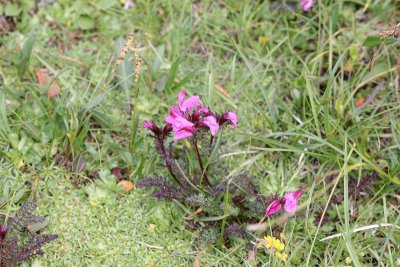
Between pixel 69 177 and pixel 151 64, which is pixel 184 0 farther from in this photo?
pixel 69 177

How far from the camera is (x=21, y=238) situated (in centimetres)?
248

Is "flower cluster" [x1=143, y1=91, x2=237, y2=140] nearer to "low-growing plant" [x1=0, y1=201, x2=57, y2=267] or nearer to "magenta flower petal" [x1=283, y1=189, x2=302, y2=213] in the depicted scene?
"magenta flower petal" [x1=283, y1=189, x2=302, y2=213]

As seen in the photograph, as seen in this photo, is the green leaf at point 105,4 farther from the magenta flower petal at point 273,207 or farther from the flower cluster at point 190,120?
the magenta flower petal at point 273,207

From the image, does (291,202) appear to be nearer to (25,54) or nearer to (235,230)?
(235,230)

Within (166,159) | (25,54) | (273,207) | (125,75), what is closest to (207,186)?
(166,159)

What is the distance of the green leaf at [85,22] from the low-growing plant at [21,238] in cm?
116

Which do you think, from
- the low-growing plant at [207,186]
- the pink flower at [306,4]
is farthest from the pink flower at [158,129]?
the pink flower at [306,4]

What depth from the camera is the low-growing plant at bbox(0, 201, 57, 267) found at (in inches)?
91.3

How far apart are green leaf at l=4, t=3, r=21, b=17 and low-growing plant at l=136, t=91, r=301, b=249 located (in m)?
1.16

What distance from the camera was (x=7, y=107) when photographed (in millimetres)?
2838

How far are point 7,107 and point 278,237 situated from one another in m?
1.39

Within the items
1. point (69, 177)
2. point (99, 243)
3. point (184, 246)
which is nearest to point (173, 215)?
point (184, 246)

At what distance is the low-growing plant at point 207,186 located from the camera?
8.04ft

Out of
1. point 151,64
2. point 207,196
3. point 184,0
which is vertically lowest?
point 207,196
